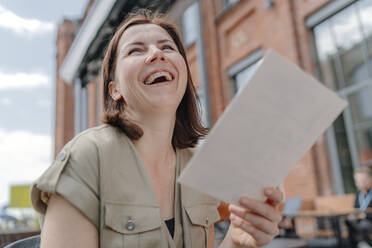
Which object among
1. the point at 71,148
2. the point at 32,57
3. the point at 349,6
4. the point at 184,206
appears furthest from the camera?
the point at 349,6

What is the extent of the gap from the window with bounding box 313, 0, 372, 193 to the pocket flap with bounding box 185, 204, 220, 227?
214 inches

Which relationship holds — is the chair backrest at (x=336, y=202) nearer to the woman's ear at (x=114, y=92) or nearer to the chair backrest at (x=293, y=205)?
the chair backrest at (x=293, y=205)

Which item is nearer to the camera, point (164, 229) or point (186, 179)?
point (186, 179)

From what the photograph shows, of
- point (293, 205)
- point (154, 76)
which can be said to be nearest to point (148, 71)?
point (154, 76)

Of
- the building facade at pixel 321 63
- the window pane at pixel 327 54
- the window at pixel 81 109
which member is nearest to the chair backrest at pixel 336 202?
the building facade at pixel 321 63

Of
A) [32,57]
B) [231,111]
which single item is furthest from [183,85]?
[32,57]

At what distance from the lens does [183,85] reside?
105 cm

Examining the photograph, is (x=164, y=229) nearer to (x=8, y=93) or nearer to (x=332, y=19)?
(x=8, y=93)

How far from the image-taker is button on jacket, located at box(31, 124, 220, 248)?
769mm

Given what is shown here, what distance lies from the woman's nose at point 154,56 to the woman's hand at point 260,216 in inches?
19.7

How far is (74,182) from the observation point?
766 mm

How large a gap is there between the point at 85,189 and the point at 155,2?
2879 mm

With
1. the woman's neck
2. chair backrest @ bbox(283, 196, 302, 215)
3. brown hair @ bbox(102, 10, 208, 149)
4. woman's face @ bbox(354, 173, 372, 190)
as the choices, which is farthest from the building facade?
the woman's neck

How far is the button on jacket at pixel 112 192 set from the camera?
77cm
